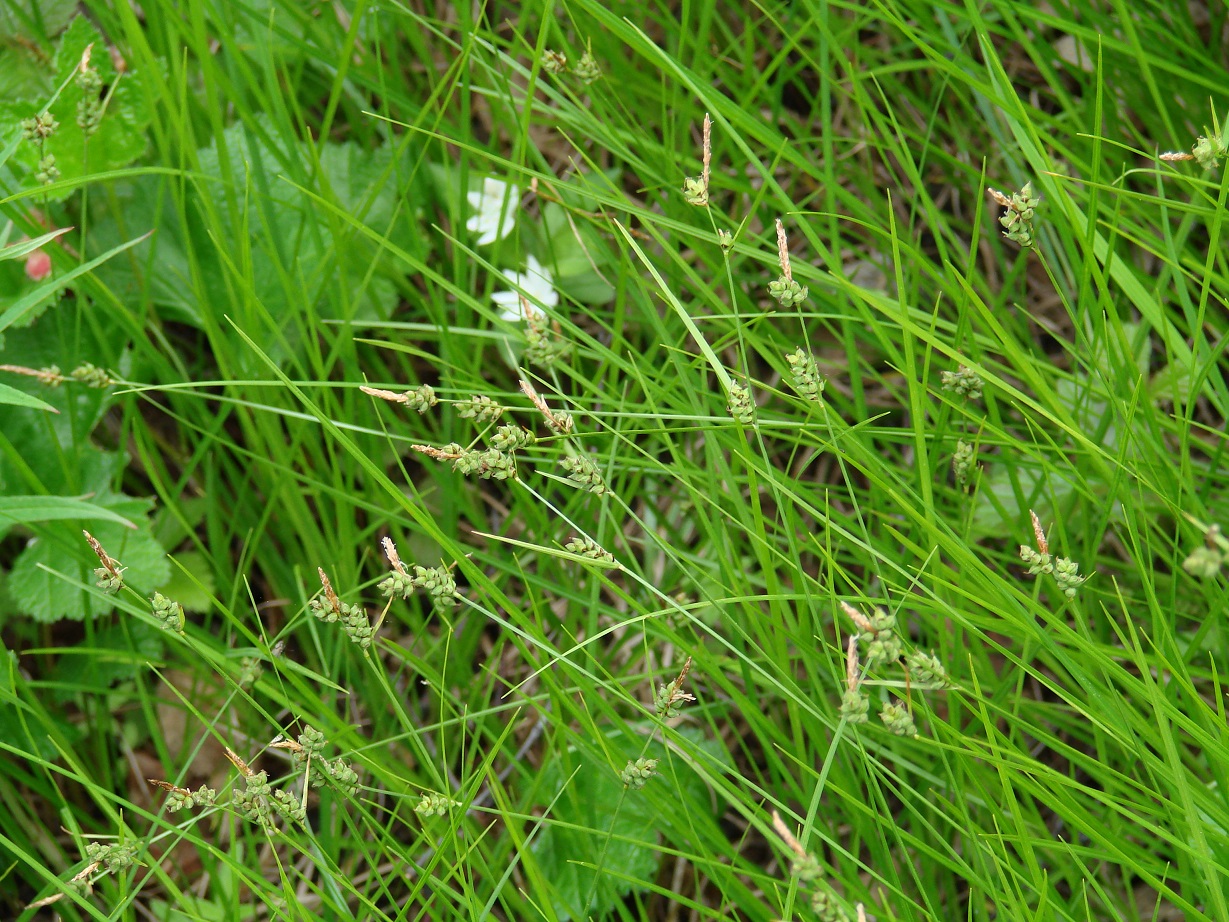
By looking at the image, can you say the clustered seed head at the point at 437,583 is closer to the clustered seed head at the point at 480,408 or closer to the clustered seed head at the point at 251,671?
the clustered seed head at the point at 480,408

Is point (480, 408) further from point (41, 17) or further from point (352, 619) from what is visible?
point (41, 17)

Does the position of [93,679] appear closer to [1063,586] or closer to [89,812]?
[89,812]

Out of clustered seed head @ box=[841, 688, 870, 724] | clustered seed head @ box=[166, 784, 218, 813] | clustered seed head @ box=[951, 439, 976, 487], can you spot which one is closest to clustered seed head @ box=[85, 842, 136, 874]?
clustered seed head @ box=[166, 784, 218, 813]

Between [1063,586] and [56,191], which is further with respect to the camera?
[56,191]

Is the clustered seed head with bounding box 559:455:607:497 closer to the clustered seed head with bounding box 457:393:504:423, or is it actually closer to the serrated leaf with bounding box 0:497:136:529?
the clustered seed head with bounding box 457:393:504:423

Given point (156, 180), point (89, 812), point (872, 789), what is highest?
point (156, 180)

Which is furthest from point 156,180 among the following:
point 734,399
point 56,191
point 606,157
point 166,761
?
point 734,399
